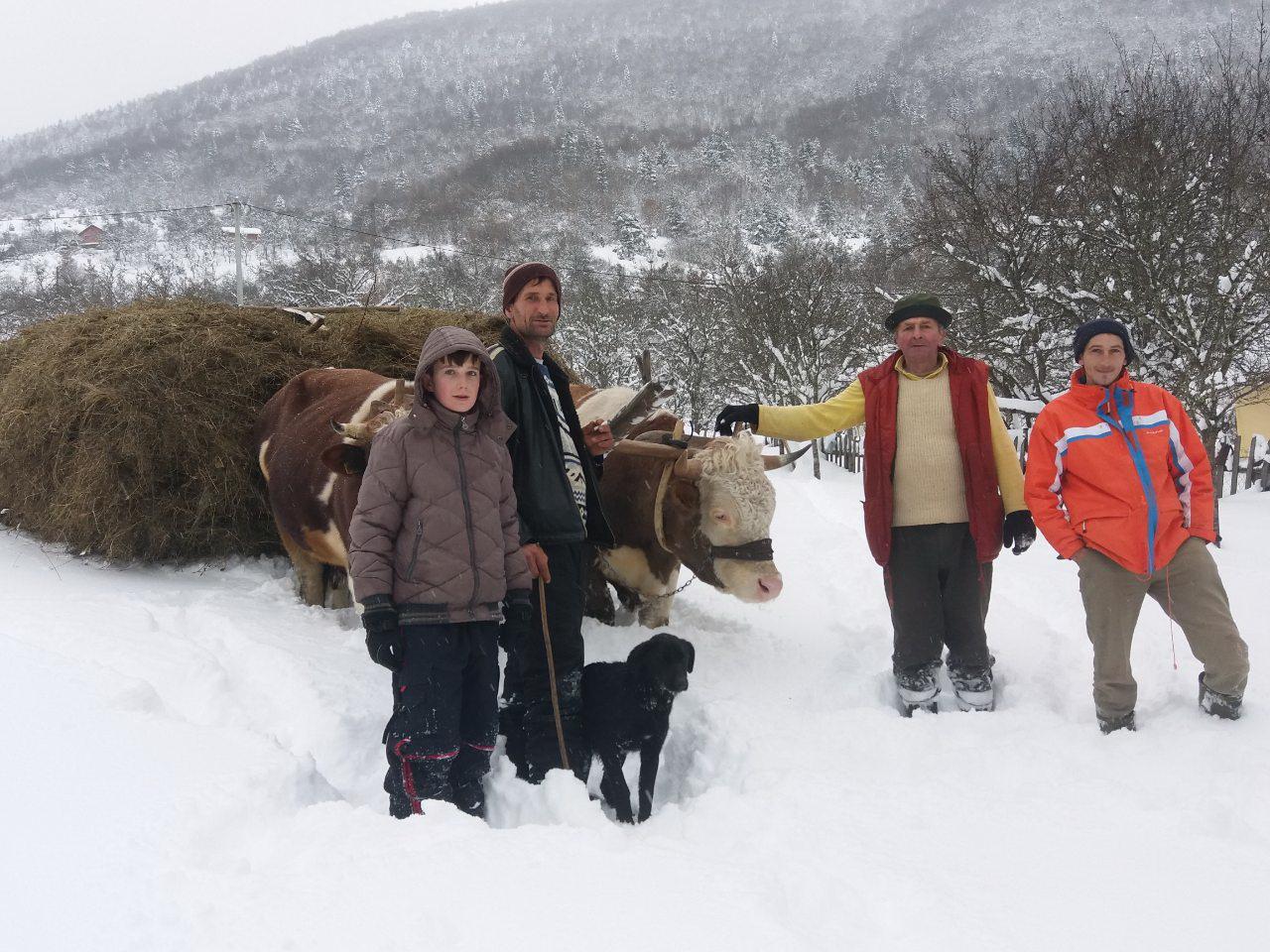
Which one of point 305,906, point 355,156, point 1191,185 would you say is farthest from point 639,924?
point 355,156

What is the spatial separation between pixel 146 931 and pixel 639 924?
109 centimetres

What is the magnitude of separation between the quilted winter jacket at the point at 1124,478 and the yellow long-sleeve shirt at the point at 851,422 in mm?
314

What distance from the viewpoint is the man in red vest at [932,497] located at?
3691 mm

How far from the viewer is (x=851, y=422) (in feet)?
13.0

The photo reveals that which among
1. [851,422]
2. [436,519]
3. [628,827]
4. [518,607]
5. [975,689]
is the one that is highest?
[436,519]

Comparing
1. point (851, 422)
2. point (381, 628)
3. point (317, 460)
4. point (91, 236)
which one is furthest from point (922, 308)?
point (91, 236)

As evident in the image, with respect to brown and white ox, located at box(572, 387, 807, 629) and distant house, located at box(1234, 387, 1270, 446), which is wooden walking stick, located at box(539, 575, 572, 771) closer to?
brown and white ox, located at box(572, 387, 807, 629)

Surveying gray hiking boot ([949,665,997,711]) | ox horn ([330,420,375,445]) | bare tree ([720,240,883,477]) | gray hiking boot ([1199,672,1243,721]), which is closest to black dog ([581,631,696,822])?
gray hiking boot ([949,665,997,711])

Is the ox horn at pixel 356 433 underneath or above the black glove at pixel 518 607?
above

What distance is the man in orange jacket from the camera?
10.5 feet

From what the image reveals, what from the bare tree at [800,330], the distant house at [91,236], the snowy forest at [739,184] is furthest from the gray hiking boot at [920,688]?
the distant house at [91,236]

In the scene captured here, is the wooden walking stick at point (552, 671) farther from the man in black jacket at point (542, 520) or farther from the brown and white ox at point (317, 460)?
the brown and white ox at point (317, 460)

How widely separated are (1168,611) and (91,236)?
11354 cm

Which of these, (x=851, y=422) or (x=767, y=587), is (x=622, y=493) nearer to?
(x=767, y=587)
